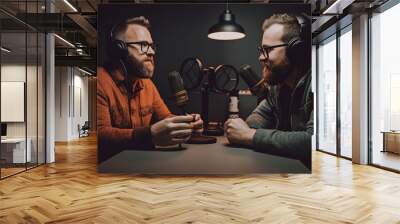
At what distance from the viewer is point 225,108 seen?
257 inches

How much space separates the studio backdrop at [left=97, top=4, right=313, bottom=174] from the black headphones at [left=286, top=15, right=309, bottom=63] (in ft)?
0.18

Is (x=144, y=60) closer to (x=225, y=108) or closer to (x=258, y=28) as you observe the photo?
(x=225, y=108)

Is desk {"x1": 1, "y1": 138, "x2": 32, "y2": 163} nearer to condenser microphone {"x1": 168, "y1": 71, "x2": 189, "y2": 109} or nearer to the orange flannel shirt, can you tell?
the orange flannel shirt

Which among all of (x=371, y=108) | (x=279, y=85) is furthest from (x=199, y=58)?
(x=371, y=108)

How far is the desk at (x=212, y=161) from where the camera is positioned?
254 inches

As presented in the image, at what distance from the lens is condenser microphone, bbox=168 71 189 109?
650cm

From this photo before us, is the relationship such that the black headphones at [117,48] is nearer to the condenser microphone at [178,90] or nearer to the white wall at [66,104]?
the condenser microphone at [178,90]

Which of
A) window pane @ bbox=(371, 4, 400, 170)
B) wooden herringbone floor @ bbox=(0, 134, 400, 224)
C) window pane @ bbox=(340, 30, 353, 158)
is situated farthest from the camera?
window pane @ bbox=(340, 30, 353, 158)

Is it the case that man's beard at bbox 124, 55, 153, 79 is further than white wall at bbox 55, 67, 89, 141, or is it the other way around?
white wall at bbox 55, 67, 89, 141

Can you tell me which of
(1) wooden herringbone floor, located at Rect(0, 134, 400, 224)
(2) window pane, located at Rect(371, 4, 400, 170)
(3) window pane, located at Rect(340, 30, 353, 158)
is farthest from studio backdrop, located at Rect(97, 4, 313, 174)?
(3) window pane, located at Rect(340, 30, 353, 158)

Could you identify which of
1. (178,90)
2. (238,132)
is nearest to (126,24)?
(178,90)

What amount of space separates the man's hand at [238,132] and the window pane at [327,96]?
420 cm

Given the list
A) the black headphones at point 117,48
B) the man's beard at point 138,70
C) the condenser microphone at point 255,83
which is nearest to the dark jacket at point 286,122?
the condenser microphone at point 255,83

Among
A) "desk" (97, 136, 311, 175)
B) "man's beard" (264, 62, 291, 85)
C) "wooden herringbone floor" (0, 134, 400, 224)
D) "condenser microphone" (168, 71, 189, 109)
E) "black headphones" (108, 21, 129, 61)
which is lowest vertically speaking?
"wooden herringbone floor" (0, 134, 400, 224)
